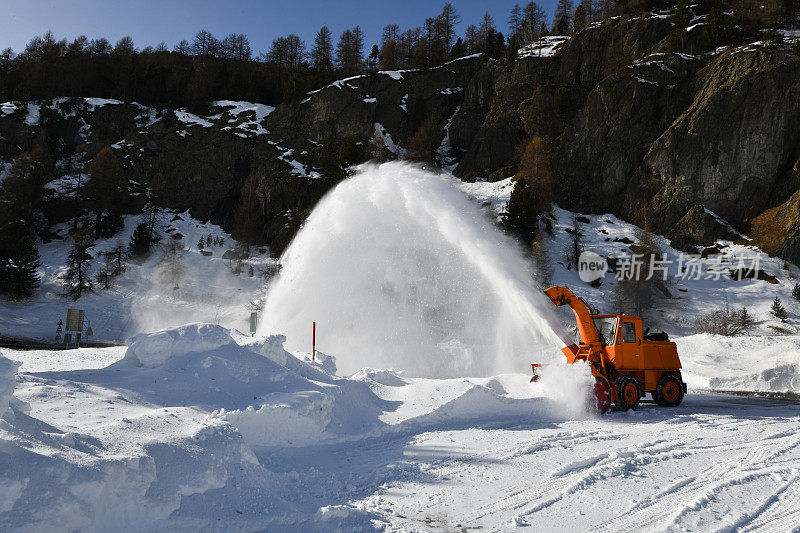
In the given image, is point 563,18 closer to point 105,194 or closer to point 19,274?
point 105,194

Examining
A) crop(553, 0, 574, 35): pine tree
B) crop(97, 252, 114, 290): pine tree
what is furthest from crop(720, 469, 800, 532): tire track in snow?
crop(553, 0, 574, 35): pine tree

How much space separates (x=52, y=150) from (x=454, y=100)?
53.0 m

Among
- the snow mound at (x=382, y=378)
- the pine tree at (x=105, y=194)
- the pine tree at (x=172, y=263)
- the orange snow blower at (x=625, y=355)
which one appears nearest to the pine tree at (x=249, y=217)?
the pine tree at (x=172, y=263)

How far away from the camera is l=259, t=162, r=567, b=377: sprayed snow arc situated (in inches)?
650

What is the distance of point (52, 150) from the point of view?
193 ft

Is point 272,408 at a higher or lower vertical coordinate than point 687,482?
higher

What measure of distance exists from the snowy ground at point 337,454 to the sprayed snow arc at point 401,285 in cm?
620

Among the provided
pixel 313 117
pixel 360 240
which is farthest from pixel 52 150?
pixel 360 240

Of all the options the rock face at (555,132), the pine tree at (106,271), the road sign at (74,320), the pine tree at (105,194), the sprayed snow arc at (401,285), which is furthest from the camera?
the pine tree at (105,194)

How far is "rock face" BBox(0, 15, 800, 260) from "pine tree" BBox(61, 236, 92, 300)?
16.8m

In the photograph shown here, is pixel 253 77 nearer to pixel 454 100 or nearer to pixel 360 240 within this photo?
pixel 454 100

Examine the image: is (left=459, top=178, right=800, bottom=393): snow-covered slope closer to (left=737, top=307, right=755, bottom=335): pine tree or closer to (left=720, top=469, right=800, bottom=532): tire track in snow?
(left=737, top=307, right=755, bottom=335): pine tree

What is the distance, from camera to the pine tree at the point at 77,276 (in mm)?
35644

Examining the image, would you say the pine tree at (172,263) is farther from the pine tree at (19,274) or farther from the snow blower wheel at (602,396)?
the snow blower wheel at (602,396)
